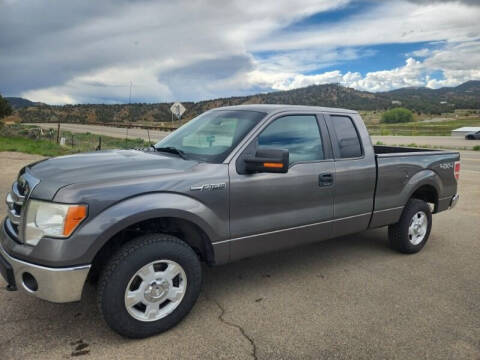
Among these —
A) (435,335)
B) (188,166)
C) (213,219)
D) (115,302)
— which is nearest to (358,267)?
(435,335)

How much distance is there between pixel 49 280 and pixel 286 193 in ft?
6.62

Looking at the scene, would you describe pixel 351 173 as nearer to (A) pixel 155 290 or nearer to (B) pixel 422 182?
(B) pixel 422 182

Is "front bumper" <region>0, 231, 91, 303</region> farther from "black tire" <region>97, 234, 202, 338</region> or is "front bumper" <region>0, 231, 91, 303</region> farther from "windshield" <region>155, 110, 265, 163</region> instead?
"windshield" <region>155, 110, 265, 163</region>

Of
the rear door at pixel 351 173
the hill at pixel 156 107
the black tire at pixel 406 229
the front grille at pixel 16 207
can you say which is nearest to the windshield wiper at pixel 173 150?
the front grille at pixel 16 207

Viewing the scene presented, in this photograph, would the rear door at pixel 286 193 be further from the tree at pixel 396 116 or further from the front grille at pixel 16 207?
the tree at pixel 396 116

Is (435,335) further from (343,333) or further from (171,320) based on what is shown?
(171,320)

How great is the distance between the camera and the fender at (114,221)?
103 inches

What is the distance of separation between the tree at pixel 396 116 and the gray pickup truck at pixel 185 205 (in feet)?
312

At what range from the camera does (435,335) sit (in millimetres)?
3080

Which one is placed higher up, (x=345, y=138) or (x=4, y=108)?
(x=4, y=108)

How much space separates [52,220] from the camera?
2.62 m

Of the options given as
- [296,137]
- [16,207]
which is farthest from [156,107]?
[16,207]

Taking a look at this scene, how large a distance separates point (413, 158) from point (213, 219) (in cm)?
291

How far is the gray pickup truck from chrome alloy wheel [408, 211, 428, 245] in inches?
21.6
